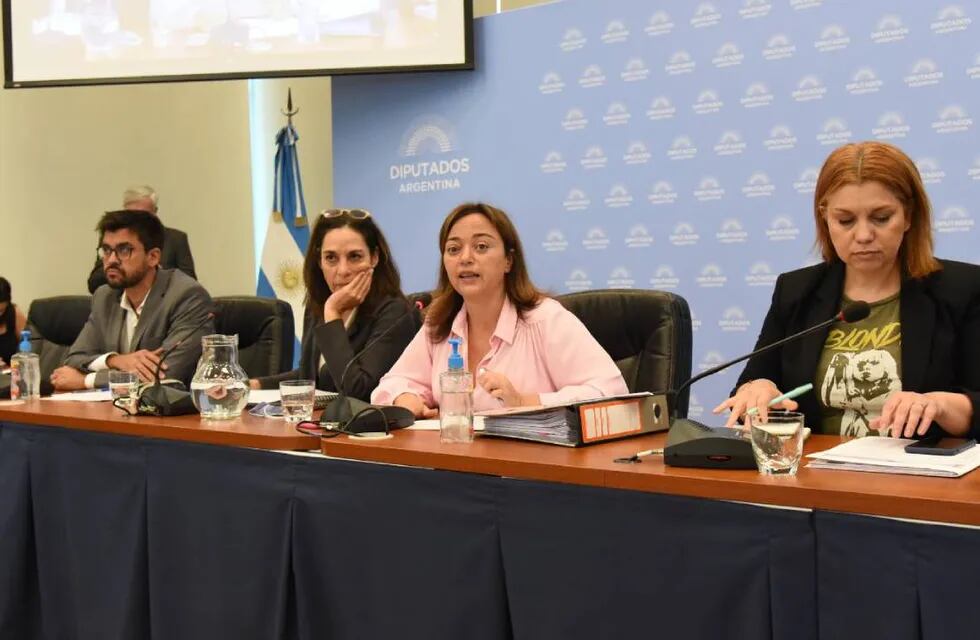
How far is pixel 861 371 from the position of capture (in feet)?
7.04

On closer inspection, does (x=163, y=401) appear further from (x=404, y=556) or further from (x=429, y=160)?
(x=429, y=160)

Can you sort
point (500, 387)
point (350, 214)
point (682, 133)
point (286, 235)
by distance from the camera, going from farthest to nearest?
1. point (286, 235)
2. point (682, 133)
3. point (350, 214)
4. point (500, 387)

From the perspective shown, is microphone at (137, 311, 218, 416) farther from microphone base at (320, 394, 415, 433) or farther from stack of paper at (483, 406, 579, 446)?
stack of paper at (483, 406, 579, 446)

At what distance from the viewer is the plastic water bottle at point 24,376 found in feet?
10.1

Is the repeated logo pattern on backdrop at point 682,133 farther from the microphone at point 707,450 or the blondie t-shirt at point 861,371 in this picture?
the microphone at point 707,450

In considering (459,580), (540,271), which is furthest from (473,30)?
(459,580)

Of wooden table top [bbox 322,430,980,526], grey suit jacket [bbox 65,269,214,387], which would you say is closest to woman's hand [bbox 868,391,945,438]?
wooden table top [bbox 322,430,980,526]

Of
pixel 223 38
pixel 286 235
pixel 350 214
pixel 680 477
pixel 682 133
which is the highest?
pixel 223 38

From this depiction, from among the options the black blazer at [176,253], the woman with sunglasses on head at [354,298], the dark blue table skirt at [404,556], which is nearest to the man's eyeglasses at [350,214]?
the woman with sunglasses on head at [354,298]

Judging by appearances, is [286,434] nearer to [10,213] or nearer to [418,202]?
[418,202]

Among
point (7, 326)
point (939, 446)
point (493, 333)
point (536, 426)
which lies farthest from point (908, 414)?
point (7, 326)

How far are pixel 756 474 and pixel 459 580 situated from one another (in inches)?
21.0

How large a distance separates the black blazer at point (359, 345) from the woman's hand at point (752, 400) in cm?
105

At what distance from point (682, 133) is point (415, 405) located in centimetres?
232
